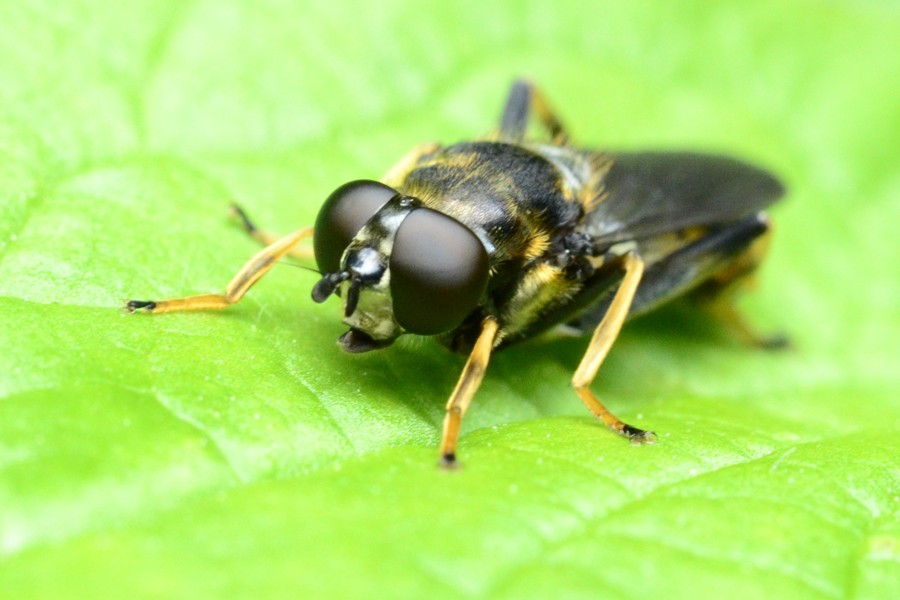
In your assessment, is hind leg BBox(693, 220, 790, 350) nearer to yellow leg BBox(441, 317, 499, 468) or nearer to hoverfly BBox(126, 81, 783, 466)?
hoverfly BBox(126, 81, 783, 466)

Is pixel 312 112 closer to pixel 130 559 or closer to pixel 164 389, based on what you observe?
pixel 164 389

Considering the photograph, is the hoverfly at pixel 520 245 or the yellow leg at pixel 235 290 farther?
the yellow leg at pixel 235 290

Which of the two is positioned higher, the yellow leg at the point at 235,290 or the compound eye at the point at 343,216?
the compound eye at the point at 343,216

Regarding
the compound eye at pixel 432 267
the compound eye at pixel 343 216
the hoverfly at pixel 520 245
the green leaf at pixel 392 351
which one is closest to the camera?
the green leaf at pixel 392 351

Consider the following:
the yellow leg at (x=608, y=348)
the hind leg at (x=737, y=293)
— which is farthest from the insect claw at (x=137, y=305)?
the hind leg at (x=737, y=293)

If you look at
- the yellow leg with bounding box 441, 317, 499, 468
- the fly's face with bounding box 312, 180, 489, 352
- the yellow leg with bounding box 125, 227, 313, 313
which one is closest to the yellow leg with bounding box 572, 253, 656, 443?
the yellow leg with bounding box 441, 317, 499, 468

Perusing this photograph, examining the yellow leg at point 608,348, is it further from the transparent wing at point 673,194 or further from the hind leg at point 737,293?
the hind leg at point 737,293

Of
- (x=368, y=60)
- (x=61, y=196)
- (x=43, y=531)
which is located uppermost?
(x=368, y=60)

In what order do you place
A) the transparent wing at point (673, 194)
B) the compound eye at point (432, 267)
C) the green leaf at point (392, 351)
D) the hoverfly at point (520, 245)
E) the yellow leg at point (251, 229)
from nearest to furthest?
the green leaf at point (392, 351)
the compound eye at point (432, 267)
the hoverfly at point (520, 245)
the yellow leg at point (251, 229)
the transparent wing at point (673, 194)

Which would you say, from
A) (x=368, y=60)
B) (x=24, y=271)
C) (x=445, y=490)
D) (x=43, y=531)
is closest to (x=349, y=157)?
(x=368, y=60)
